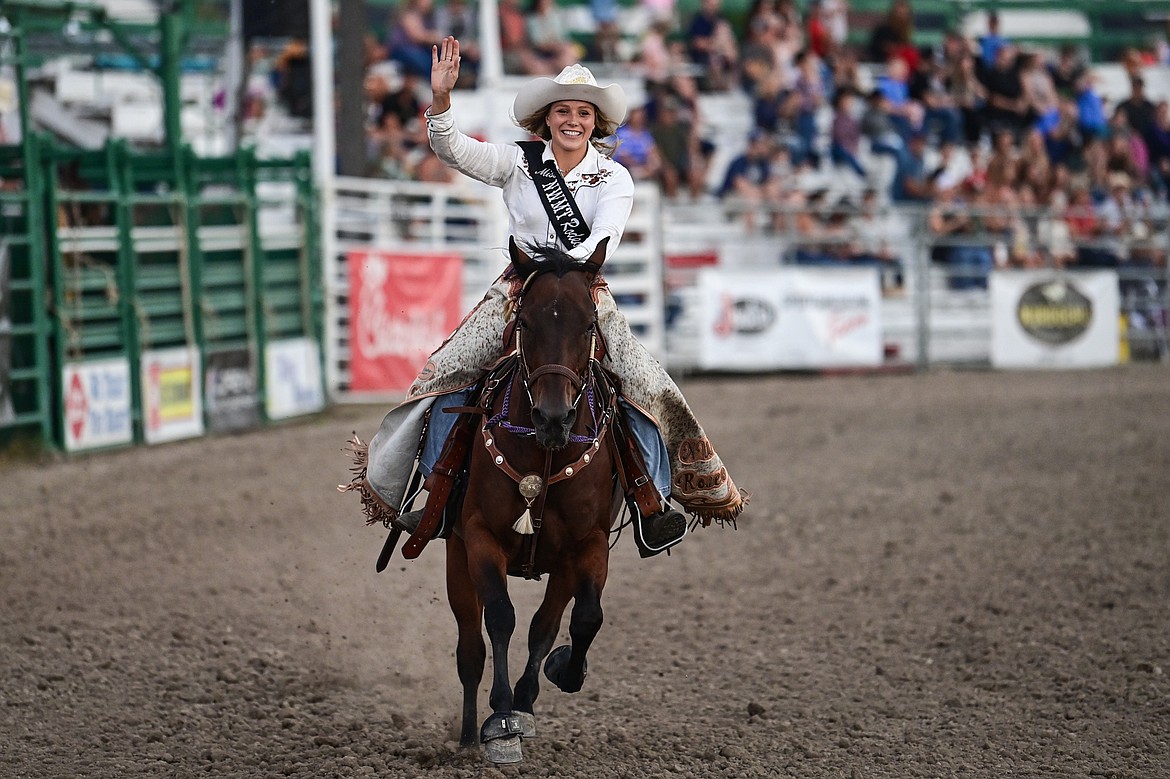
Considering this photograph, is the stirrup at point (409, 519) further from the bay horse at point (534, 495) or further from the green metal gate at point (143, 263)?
the green metal gate at point (143, 263)

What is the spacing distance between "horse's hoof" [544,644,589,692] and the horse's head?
3.16ft

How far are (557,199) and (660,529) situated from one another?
3.89ft

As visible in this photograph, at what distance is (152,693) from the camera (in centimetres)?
591

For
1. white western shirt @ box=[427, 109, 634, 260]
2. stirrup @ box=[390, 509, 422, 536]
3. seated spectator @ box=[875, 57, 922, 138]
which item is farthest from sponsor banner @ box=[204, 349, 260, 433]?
seated spectator @ box=[875, 57, 922, 138]

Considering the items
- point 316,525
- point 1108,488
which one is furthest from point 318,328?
point 1108,488

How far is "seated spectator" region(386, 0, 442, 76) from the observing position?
1805 centimetres

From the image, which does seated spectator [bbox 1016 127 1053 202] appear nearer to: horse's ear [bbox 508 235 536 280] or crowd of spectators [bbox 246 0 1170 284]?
crowd of spectators [bbox 246 0 1170 284]

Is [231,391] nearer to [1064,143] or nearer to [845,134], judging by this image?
[845,134]

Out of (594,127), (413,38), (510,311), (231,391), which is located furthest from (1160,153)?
(510,311)

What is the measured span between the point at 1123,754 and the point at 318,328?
1097cm

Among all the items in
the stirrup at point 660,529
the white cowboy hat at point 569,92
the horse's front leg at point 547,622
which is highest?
the white cowboy hat at point 569,92

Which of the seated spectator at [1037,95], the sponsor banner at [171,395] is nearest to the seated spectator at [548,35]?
the seated spectator at [1037,95]

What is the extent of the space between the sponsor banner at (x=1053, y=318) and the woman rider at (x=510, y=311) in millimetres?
13927

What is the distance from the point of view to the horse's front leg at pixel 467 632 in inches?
202
